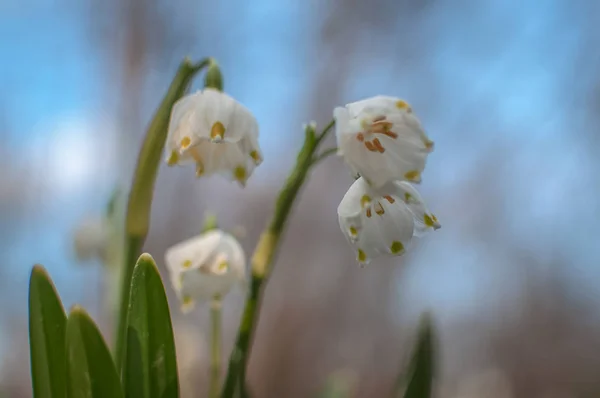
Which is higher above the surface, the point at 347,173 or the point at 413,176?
the point at 347,173

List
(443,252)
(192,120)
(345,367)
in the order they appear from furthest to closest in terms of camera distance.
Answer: (345,367) → (443,252) → (192,120)

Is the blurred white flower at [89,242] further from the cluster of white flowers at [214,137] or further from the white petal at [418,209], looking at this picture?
the white petal at [418,209]

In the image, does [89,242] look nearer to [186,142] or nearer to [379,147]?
[186,142]

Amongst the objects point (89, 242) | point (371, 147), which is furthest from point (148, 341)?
point (89, 242)

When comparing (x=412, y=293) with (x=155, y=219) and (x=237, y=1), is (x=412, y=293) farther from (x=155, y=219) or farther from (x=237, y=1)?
(x=237, y=1)

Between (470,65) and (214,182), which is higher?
(470,65)

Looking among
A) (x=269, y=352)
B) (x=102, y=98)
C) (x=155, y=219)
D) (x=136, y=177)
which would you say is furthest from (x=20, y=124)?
(x=136, y=177)

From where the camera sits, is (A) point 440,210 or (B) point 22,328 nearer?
(A) point 440,210

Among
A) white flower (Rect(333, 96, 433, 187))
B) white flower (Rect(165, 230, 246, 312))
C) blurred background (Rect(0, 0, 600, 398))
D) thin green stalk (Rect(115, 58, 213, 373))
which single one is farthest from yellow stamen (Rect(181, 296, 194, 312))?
blurred background (Rect(0, 0, 600, 398))
